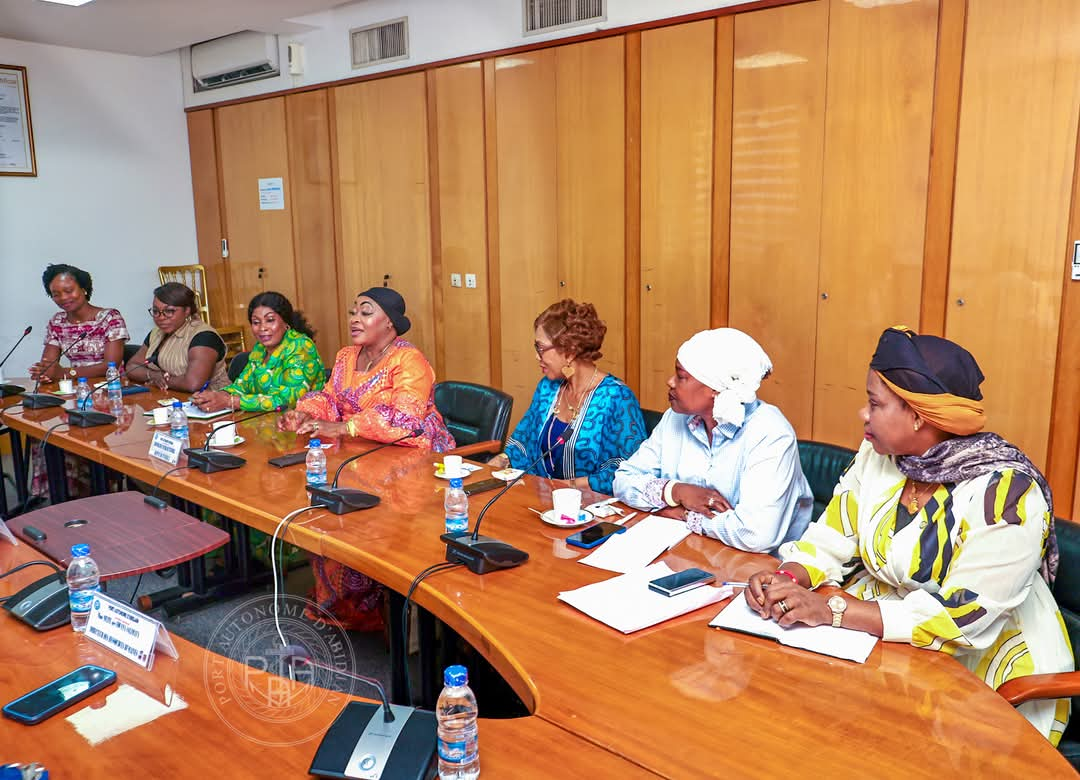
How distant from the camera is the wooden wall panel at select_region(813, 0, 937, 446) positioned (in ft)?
11.5

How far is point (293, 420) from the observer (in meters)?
3.30

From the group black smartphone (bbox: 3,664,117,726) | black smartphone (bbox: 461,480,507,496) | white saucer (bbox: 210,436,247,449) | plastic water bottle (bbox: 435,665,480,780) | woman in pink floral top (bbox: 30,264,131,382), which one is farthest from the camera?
woman in pink floral top (bbox: 30,264,131,382)

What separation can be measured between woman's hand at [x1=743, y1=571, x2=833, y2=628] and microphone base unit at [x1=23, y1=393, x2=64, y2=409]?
11.8 ft

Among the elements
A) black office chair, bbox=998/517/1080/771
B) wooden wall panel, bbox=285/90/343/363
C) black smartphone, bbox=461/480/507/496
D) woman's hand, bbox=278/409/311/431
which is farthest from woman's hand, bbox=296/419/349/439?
wooden wall panel, bbox=285/90/343/363

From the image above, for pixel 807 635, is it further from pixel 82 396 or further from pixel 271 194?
pixel 271 194

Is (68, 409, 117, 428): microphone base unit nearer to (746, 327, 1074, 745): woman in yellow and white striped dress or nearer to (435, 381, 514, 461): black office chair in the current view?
(435, 381, 514, 461): black office chair

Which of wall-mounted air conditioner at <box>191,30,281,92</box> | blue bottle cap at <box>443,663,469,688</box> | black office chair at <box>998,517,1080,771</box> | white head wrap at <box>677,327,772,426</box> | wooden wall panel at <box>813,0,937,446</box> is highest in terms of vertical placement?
wall-mounted air conditioner at <box>191,30,281,92</box>

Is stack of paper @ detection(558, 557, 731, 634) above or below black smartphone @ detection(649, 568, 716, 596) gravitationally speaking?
below

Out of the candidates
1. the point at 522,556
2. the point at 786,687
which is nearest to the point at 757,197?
the point at 522,556

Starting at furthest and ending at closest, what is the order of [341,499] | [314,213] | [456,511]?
[314,213]
[341,499]
[456,511]

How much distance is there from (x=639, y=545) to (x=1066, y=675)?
2.89ft

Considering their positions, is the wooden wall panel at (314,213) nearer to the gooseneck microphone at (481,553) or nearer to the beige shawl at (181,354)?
the beige shawl at (181,354)

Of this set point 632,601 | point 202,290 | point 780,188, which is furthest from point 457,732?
point 202,290

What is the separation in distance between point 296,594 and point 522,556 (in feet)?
5.94
